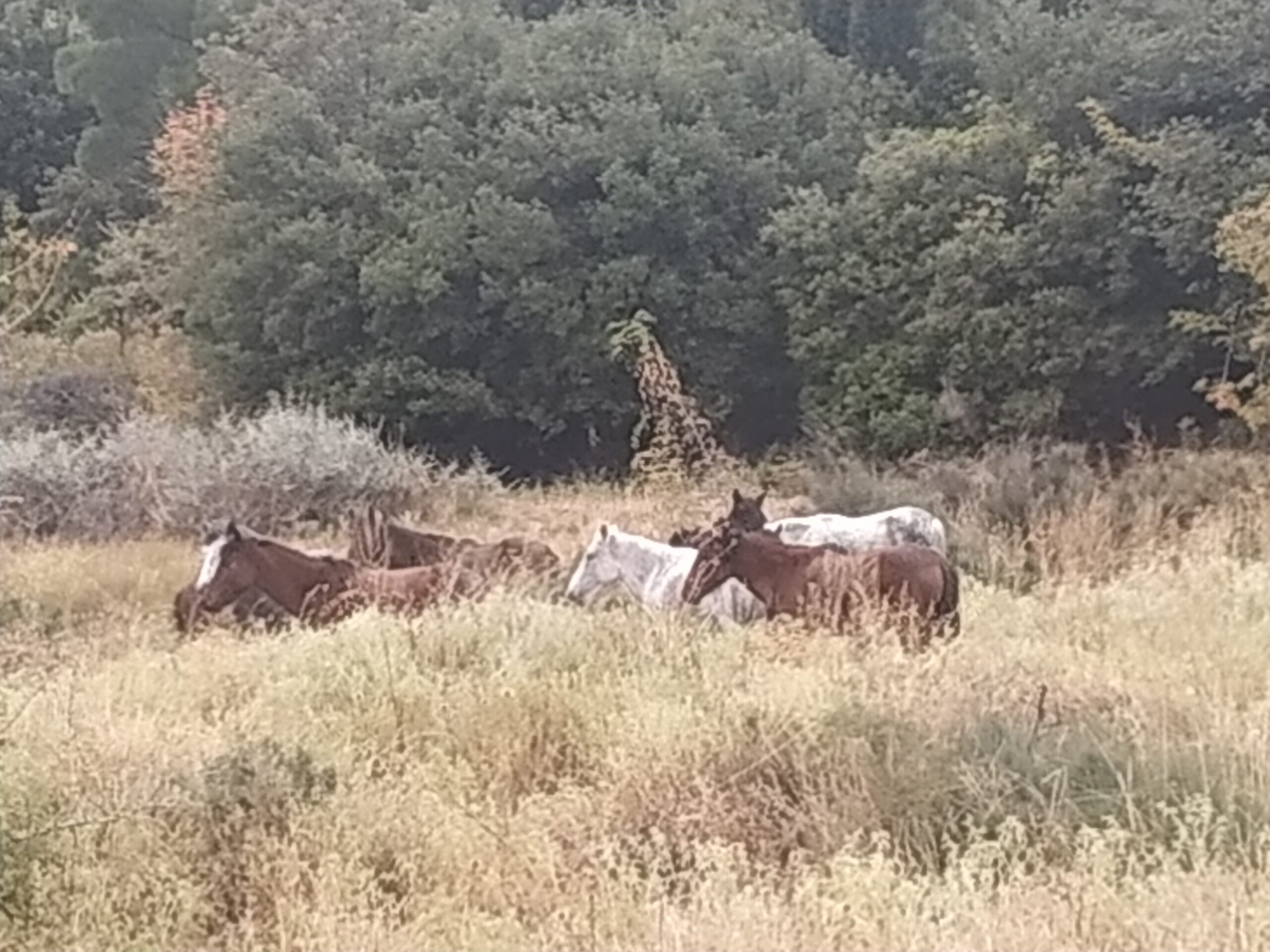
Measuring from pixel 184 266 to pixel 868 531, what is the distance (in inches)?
593

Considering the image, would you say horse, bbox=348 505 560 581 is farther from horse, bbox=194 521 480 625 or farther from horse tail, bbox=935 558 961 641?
horse tail, bbox=935 558 961 641

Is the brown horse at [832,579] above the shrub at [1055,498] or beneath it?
above

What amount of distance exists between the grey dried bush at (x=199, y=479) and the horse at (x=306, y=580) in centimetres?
644

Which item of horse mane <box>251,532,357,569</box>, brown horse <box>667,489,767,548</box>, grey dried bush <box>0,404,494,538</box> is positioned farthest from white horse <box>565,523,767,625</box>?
grey dried bush <box>0,404,494,538</box>

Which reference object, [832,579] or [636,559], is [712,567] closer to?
[832,579]

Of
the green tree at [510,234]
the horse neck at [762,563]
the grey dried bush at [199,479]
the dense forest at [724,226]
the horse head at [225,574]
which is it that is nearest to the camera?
the horse neck at [762,563]

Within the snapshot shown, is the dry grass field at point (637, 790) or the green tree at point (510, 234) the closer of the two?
the dry grass field at point (637, 790)

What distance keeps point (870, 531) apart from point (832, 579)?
2710 mm

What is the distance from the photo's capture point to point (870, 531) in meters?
10.2

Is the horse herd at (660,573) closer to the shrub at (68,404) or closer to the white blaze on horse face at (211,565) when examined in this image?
the white blaze on horse face at (211,565)

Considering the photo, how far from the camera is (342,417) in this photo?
20.6 m

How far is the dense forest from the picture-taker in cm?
1998

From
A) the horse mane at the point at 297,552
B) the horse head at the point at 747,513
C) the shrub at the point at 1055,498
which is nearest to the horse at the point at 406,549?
the horse mane at the point at 297,552

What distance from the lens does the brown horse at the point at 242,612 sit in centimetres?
848
